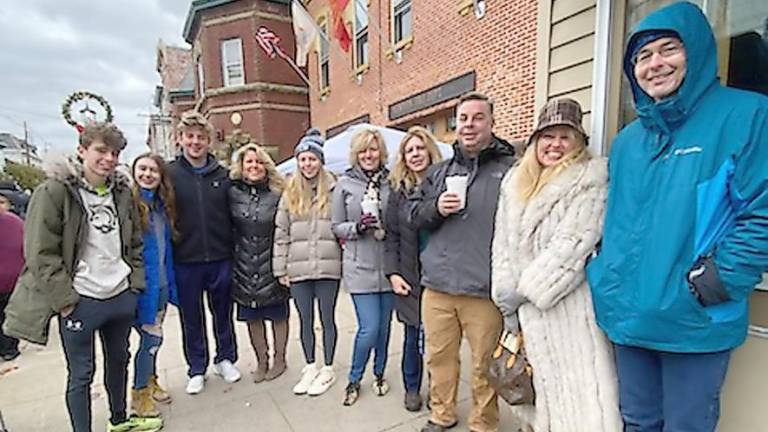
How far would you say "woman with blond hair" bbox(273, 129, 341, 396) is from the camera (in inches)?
115

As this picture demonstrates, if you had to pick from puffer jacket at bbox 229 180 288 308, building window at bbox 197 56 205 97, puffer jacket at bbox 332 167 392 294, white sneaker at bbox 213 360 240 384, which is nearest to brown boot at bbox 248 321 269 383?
white sneaker at bbox 213 360 240 384

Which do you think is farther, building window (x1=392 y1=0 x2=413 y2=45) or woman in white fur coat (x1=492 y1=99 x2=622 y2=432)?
building window (x1=392 y1=0 x2=413 y2=45)

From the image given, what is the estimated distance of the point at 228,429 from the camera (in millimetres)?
2715

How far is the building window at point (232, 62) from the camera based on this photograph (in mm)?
15922

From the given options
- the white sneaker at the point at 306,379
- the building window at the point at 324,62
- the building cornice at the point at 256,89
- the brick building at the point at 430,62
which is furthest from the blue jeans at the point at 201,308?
the building cornice at the point at 256,89

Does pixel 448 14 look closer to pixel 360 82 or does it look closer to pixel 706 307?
pixel 360 82

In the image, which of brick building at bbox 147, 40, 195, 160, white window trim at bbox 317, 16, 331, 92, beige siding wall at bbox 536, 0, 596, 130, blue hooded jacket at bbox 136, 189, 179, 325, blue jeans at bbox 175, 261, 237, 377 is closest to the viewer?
beige siding wall at bbox 536, 0, 596, 130

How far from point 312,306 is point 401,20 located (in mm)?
8045

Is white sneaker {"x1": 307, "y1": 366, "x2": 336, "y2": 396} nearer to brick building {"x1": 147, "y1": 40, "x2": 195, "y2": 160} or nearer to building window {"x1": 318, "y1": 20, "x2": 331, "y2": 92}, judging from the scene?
building window {"x1": 318, "y1": 20, "x2": 331, "y2": 92}

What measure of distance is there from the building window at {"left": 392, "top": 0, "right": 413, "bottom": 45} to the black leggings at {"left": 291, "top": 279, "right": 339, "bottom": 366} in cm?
738

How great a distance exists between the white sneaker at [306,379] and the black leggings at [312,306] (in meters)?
0.09

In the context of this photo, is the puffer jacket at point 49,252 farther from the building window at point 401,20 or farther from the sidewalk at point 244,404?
the building window at point 401,20

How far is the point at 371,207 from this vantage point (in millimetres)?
2668

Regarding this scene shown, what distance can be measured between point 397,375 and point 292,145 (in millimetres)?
14193
